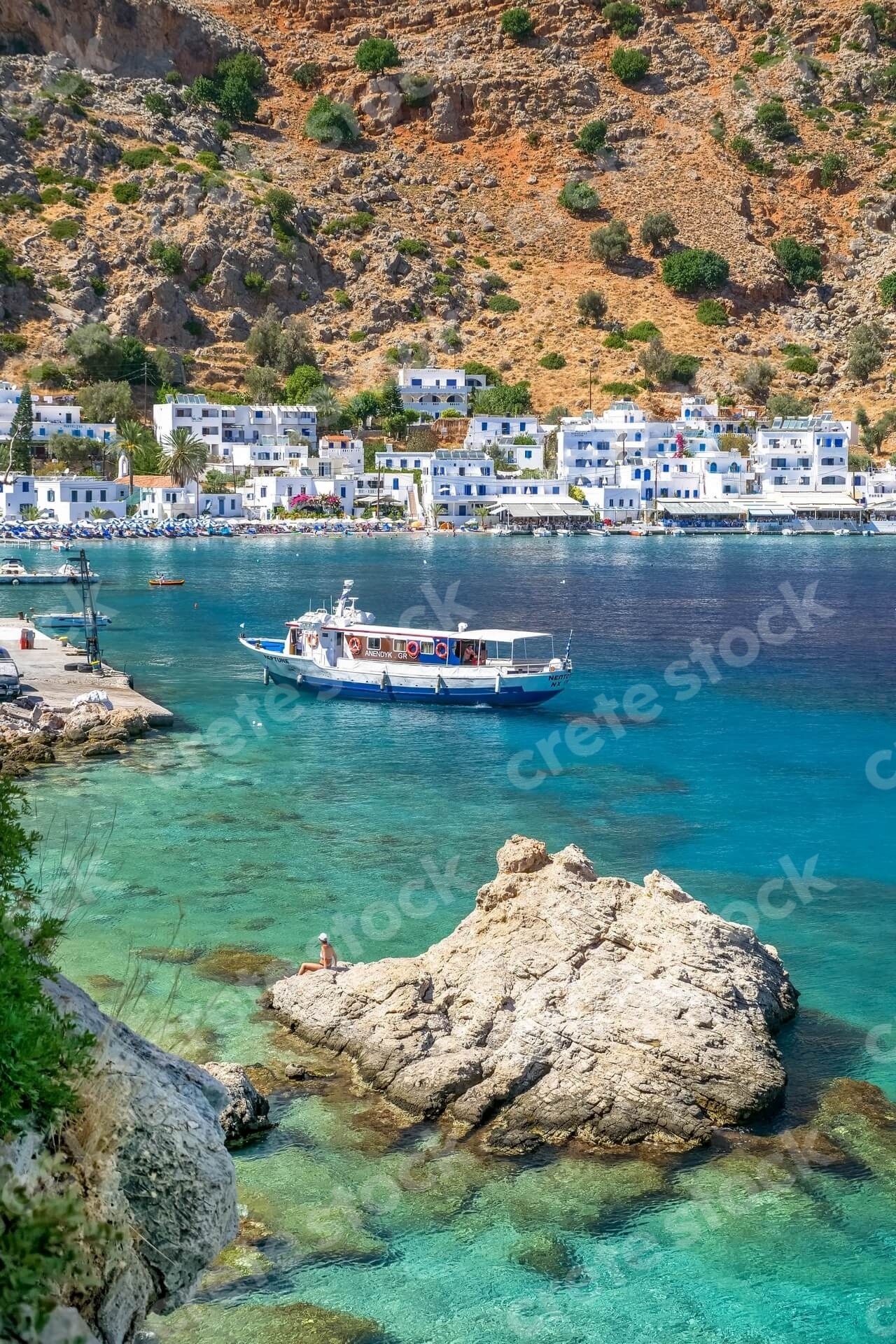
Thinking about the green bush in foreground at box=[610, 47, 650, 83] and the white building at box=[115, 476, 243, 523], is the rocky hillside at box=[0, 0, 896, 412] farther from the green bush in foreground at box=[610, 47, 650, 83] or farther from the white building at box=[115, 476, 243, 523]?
the white building at box=[115, 476, 243, 523]

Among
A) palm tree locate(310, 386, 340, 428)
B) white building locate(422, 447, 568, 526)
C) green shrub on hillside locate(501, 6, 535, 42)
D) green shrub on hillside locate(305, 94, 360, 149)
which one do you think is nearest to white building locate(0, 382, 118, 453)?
palm tree locate(310, 386, 340, 428)

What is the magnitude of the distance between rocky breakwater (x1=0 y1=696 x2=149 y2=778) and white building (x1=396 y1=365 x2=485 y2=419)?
10398cm

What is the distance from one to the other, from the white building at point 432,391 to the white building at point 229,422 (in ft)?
36.2

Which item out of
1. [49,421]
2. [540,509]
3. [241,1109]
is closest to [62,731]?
[241,1109]

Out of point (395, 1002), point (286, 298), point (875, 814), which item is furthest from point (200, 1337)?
point (286, 298)

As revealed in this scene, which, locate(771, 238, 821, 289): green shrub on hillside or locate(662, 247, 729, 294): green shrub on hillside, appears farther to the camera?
locate(771, 238, 821, 289): green shrub on hillside

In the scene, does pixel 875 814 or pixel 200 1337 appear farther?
pixel 875 814

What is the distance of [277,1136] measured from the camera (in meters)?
16.4

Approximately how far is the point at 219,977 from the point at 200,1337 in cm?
855

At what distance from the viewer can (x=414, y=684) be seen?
48031 mm

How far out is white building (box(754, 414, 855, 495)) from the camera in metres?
133

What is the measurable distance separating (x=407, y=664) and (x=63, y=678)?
1166 centimetres

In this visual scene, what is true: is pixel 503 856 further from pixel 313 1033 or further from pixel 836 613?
pixel 836 613

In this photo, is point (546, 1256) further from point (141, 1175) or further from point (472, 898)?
point (472, 898)
